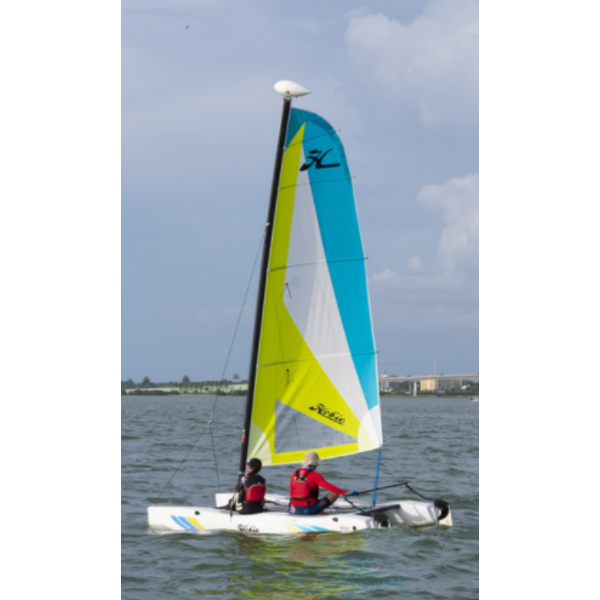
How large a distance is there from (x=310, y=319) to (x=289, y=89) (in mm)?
3351

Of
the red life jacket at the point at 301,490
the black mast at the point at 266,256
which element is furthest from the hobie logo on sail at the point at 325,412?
the red life jacket at the point at 301,490

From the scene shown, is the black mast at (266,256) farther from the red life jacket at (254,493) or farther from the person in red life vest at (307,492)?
the person in red life vest at (307,492)

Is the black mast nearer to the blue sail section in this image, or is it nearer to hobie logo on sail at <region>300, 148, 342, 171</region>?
the blue sail section

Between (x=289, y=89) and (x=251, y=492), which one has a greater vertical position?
(x=289, y=89)

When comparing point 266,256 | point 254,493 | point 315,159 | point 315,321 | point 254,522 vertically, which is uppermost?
point 315,159

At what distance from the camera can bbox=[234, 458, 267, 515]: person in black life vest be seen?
10.9 metres

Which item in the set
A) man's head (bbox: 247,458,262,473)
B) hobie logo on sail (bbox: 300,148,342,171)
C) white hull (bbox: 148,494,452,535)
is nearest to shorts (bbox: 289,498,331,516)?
white hull (bbox: 148,494,452,535)

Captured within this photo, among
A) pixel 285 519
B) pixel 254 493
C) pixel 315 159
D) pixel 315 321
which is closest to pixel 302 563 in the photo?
pixel 285 519

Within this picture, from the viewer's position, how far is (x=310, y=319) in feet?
39.5

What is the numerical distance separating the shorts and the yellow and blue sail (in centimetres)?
121

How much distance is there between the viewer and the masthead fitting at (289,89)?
11688 millimetres

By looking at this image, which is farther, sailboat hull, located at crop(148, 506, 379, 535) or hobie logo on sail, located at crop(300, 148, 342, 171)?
hobie logo on sail, located at crop(300, 148, 342, 171)

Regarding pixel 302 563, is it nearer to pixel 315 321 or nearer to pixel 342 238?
pixel 315 321
